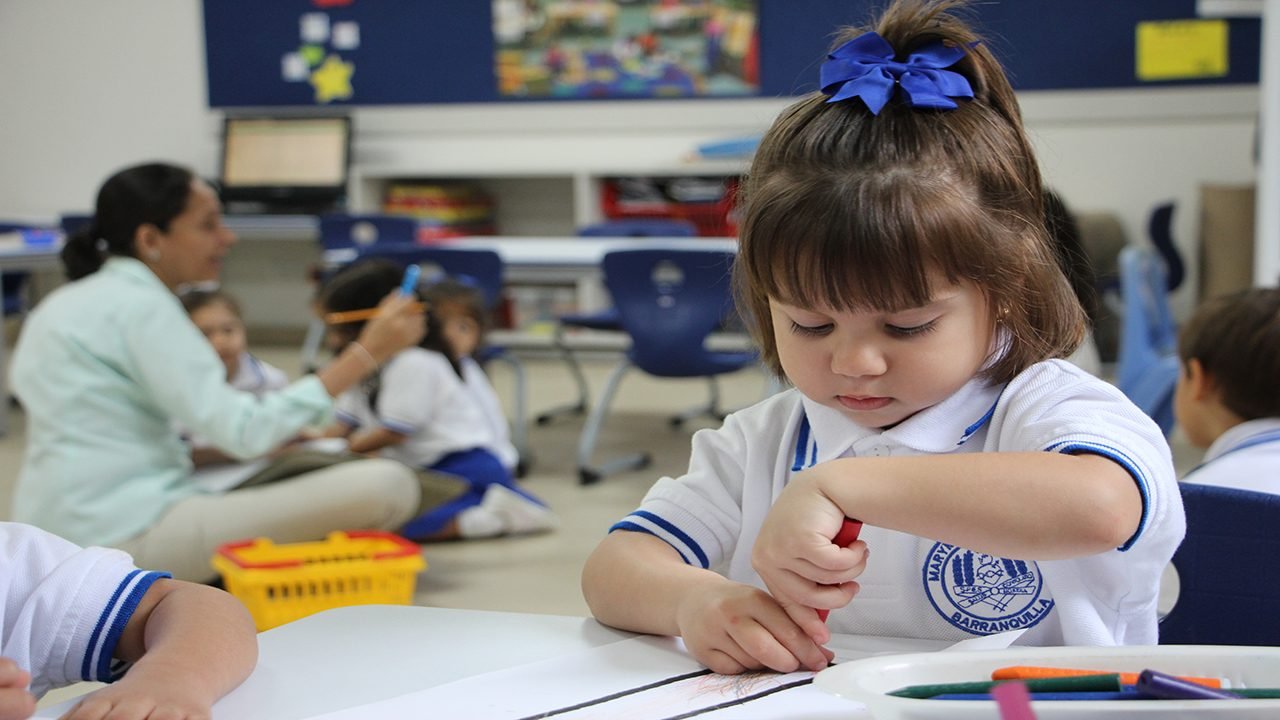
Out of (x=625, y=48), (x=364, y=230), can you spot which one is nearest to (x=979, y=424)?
(x=364, y=230)

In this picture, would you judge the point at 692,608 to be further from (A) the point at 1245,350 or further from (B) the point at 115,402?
(B) the point at 115,402

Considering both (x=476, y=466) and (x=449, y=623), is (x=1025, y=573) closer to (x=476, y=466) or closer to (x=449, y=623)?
(x=449, y=623)

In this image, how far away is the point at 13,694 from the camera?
71 cm

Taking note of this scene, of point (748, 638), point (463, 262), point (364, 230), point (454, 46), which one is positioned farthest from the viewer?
point (454, 46)

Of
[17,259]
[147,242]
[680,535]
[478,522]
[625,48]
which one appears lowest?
[478,522]

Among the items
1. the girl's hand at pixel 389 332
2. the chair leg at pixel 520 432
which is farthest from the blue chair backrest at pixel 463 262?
the girl's hand at pixel 389 332

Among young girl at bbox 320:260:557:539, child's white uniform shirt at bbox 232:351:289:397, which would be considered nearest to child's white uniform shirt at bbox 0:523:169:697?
young girl at bbox 320:260:557:539

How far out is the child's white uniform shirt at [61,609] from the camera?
87cm

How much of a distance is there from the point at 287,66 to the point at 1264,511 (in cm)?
614

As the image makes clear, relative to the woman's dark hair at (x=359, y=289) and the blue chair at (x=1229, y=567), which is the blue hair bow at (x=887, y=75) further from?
the woman's dark hair at (x=359, y=289)

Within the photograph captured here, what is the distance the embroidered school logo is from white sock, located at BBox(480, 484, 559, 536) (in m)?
2.32

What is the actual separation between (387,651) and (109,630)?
20cm

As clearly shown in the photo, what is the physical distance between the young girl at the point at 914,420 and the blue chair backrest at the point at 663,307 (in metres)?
2.60

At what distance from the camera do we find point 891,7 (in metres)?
0.94
